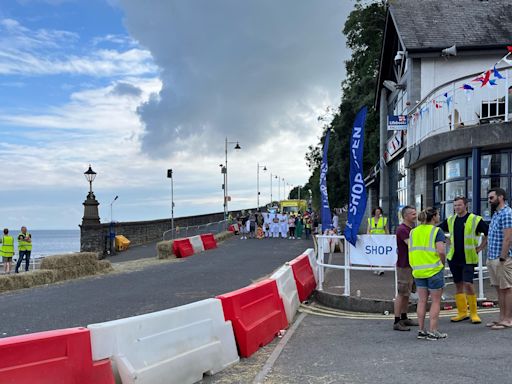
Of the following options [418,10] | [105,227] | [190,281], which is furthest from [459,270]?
[105,227]

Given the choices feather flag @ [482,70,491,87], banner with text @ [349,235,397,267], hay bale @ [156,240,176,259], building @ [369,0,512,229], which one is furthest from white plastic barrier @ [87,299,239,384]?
hay bale @ [156,240,176,259]

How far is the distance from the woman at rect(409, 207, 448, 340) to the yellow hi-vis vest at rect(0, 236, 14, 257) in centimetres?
1722

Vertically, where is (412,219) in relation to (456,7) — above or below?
below

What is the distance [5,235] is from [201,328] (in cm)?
1702

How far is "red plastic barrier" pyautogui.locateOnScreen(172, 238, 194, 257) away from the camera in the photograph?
22828mm

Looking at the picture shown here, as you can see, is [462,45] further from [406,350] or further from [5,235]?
[5,235]

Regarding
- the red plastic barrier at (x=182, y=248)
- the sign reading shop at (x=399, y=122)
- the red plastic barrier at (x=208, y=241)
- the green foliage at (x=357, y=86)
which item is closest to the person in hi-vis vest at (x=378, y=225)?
the sign reading shop at (x=399, y=122)

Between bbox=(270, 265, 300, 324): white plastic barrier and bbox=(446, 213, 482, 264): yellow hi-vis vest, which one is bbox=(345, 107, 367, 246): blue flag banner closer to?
bbox=(270, 265, 300, 324): white plastic barrier

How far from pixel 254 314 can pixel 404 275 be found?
2306 mm

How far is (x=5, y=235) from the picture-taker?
20.6 metres

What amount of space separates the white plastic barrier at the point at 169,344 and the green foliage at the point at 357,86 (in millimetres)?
32457

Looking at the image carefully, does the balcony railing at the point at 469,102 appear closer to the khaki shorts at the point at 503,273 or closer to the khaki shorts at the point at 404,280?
the khaki shorts at the point at 503,273

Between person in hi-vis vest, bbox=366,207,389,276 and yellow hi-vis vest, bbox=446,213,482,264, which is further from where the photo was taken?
person in hi-vis vest, bbox=366,207,389,276

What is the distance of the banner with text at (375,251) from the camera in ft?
32.4
